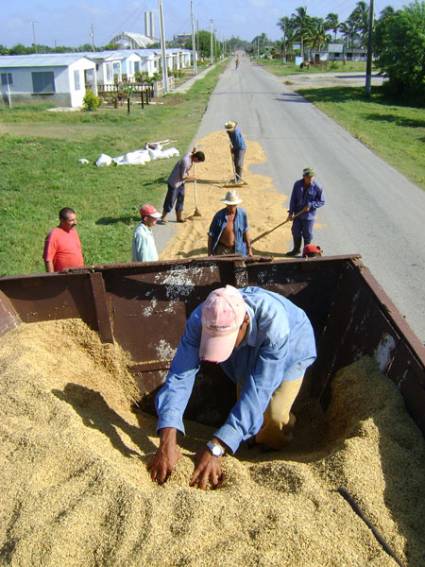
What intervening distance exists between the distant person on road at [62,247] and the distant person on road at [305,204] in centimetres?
380

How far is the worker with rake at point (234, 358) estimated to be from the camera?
2.85 m

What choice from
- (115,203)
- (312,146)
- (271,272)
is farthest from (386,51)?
(271,272)

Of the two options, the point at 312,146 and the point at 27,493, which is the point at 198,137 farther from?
the point at 27,493

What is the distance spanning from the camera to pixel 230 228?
6816 millimetres

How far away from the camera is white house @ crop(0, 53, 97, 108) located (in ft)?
111

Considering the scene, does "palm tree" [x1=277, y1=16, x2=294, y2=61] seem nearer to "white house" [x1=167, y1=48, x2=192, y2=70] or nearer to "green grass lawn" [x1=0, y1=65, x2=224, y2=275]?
"white house" [x1=167, y1=48, x2=192, y2=70]

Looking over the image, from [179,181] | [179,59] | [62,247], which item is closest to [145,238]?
[62,247]

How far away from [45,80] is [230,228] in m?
31.7

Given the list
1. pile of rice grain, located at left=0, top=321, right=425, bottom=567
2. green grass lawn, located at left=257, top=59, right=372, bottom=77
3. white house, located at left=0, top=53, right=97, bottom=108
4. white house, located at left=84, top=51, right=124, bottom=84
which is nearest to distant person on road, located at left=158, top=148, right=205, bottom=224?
pile of rice grain, located at left=0, top=321, right=425, bottom=567

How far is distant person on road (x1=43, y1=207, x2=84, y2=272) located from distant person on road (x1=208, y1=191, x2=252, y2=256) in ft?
5.42

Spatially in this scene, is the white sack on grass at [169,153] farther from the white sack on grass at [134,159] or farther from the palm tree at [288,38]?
the palm tree at [288,38]

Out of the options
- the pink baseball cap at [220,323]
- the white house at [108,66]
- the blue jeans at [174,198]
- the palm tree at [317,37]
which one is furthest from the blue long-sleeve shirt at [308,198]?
the palm tree at [317,37]

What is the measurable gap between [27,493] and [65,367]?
136 cm

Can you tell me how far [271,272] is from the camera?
458 cm
